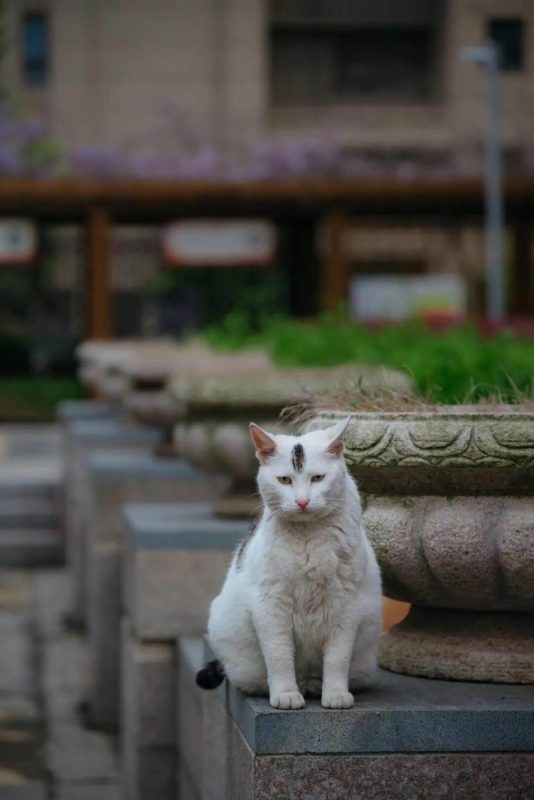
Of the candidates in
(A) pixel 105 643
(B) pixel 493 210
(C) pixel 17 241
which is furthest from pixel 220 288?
(A) pixel 105 643

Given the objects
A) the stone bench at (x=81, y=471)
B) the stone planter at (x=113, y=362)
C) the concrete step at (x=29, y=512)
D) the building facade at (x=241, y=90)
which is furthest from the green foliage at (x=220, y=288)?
the stone bench at (x=81, y=471)

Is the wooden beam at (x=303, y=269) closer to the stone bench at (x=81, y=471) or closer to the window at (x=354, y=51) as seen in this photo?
the stone bench at (x=81, y=471)

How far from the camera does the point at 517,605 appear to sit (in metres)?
4.91

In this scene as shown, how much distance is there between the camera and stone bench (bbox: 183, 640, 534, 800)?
4.42 meters

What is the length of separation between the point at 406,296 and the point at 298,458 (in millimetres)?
28382

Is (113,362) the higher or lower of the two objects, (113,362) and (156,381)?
the lower

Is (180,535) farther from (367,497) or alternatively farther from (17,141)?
(17,141)

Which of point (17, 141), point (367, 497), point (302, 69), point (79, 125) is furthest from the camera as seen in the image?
point (302, 69)

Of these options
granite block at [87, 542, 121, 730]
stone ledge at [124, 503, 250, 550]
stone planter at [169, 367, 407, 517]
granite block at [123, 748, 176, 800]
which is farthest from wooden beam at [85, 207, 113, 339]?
granite block at [123, 748, 176, 800]

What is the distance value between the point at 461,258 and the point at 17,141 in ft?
40.1

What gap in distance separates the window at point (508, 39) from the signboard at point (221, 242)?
26.8m

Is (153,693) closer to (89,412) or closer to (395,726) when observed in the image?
(395,726)

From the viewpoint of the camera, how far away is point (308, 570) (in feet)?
14.5

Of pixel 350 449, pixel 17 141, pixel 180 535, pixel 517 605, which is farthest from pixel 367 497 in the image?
pixel 17 141
